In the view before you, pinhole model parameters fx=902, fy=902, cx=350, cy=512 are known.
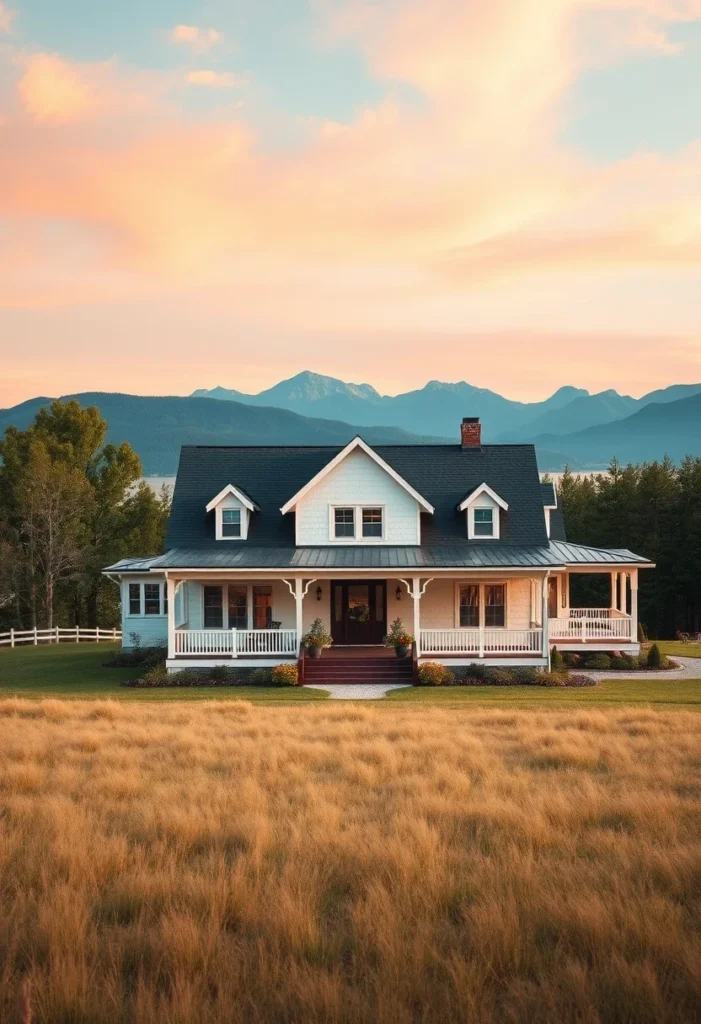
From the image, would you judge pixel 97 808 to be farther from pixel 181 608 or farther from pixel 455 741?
pixel 181 608

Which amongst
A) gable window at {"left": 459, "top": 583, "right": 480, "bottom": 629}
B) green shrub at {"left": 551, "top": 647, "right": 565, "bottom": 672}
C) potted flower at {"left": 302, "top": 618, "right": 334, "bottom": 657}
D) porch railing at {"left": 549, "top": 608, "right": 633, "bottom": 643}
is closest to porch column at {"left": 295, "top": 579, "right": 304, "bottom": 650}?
potted flower at {"left": 302, "top": 618, "right": 334, "bottom": 657}

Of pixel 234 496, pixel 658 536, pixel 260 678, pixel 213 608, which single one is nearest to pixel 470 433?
pixel 234 496

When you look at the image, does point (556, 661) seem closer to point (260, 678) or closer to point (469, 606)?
point (469, 606)

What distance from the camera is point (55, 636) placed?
47.9 m

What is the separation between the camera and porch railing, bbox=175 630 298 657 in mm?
30203

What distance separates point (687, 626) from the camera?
60.2 meters

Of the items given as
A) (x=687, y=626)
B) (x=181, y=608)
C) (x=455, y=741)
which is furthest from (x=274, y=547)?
(x=687, y=626)

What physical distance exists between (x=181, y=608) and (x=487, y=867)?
1085 inches

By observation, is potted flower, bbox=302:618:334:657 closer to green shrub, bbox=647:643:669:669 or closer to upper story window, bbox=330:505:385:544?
upper story window, bbox=330:505:385:544

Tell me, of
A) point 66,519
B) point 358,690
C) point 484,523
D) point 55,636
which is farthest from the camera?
point 66,519

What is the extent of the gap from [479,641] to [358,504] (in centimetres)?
649

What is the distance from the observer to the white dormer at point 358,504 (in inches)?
1268

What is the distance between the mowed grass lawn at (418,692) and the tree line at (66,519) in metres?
20.8

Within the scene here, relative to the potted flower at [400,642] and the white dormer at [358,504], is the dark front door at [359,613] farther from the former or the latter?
the potted flower at [400,642]
